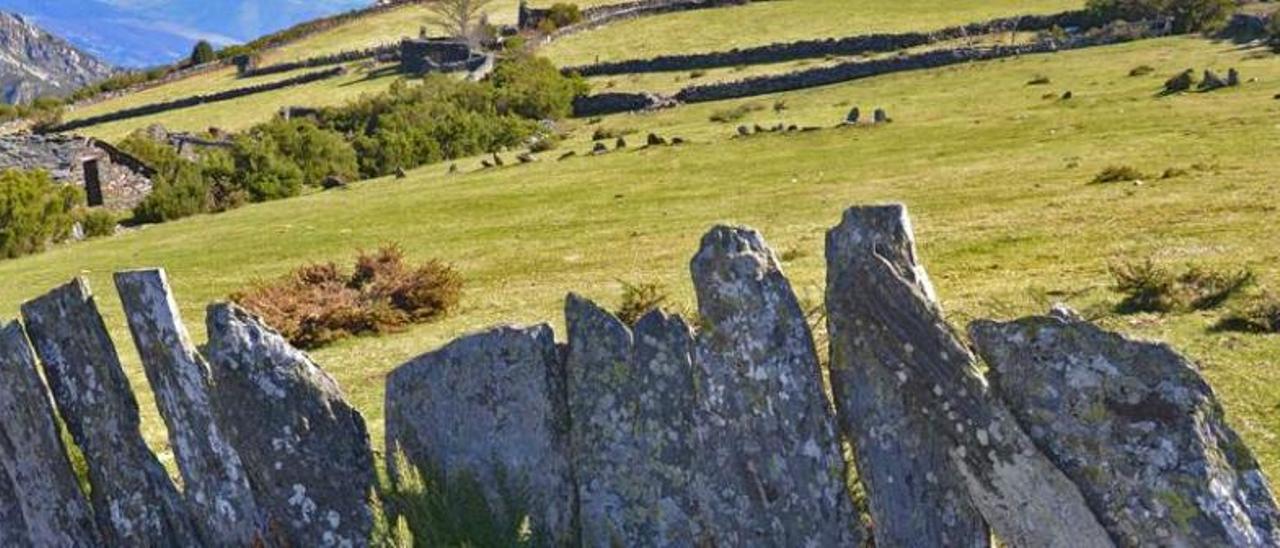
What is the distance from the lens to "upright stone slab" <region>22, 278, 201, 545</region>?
8758 millimetres

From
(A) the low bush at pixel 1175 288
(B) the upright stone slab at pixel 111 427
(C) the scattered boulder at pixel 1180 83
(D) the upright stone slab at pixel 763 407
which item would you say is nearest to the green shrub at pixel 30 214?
(B) the upright stone slab at pixel 111 427

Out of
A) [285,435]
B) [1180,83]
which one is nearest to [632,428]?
[285,435]

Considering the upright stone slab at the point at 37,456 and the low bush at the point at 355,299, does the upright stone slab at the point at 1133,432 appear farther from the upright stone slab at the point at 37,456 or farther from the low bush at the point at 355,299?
Answer: the low bush at the point at 355,299

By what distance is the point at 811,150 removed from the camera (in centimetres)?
3753

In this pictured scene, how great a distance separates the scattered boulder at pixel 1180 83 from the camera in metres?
39.1

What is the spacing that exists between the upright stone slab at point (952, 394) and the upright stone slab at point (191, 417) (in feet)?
14.6

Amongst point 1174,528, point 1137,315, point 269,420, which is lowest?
point 1137,315

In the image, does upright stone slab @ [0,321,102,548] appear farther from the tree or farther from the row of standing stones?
the tree

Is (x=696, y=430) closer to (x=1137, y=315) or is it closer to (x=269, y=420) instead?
(x=269, y=420)

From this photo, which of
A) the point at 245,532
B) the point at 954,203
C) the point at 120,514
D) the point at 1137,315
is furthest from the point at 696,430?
the point at 954,203

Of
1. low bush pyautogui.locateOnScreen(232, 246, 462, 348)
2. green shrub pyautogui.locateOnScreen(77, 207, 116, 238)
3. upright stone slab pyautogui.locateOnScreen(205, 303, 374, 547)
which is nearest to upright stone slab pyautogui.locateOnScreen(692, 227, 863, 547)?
upright stone slab pyautogui.locateOnScreen(205, 303, 374, 547)

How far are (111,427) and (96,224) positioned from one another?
36282 millimetres

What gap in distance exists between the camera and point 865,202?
67.8 ft

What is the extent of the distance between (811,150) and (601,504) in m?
30.9
